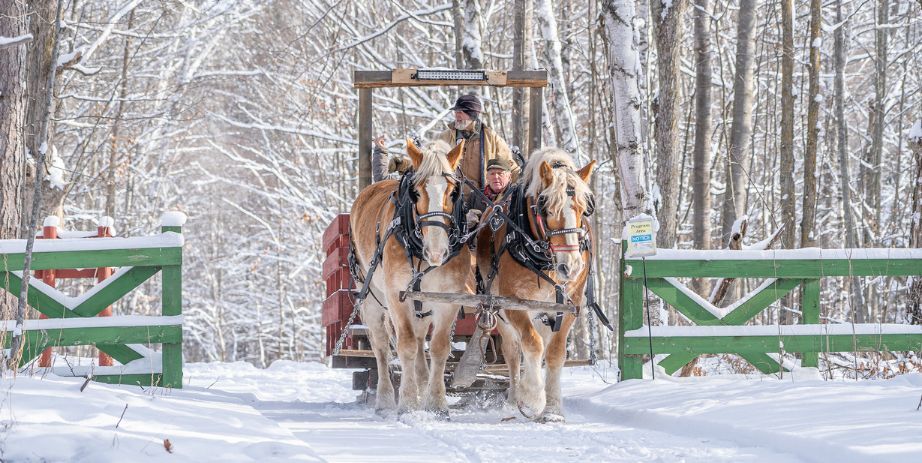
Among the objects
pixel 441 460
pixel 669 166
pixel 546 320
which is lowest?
pixel 441 460

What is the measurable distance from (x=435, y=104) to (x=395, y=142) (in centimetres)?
98

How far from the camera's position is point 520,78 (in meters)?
9.93

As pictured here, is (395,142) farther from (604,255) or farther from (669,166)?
(604,255)

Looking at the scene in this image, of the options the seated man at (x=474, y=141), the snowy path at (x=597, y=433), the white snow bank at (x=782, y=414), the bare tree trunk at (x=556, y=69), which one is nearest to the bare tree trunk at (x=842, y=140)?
the bare tree trunk at (x=556, y=69)

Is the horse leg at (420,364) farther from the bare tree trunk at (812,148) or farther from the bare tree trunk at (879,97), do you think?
the bare tree trunk at (879,97)

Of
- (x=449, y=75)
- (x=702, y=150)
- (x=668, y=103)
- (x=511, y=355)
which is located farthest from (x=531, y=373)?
(x=702, y=150)

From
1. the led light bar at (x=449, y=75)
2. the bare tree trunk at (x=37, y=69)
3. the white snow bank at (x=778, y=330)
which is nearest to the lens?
the white snow bank at (x=778, y=330)

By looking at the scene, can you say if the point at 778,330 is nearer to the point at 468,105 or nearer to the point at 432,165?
the point at 468,105

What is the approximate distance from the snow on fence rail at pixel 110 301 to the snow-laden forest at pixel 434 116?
1.30 metres

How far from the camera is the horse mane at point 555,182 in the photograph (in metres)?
7.23

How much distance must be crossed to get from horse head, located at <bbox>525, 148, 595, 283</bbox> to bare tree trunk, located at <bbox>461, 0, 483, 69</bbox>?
7324 millimetres

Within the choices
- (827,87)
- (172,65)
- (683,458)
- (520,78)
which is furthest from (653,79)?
(683,458)

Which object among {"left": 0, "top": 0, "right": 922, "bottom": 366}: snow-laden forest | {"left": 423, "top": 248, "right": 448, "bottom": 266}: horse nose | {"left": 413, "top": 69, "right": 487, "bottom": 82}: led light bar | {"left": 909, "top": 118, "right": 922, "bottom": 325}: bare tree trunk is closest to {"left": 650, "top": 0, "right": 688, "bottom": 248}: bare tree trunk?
{"left": 0, "top": 0, "right": 922, "bottom": 366}: snow-laden forest

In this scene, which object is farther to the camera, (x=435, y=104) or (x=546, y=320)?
(x=435, y=104)
